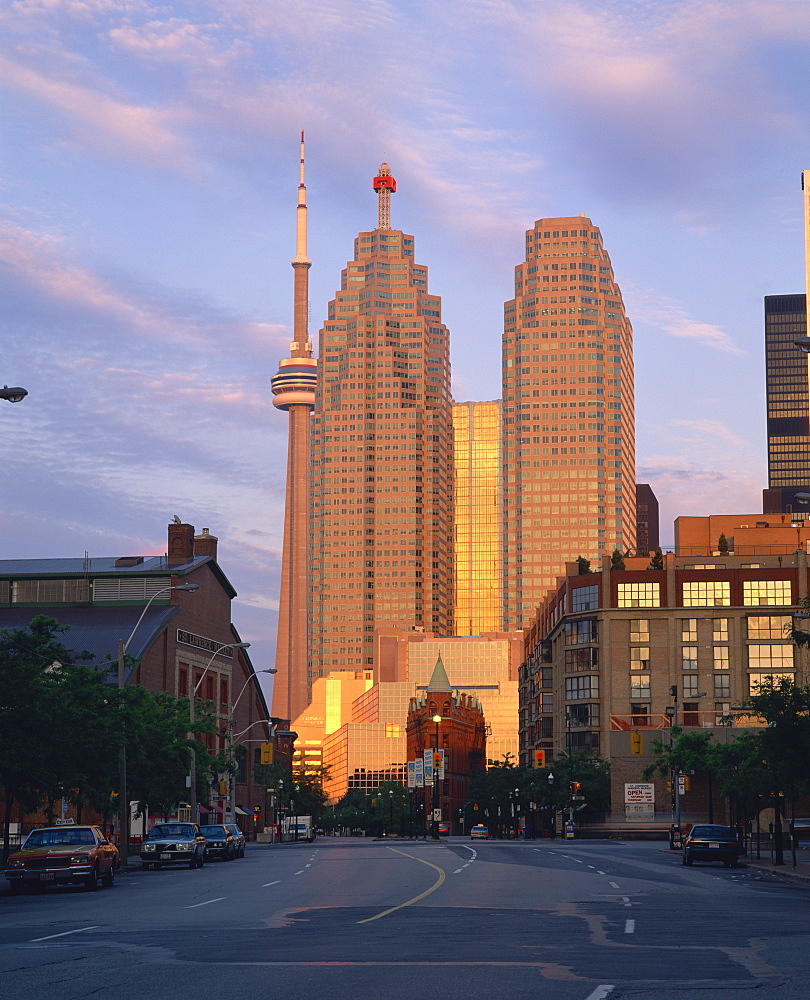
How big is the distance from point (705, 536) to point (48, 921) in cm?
15141

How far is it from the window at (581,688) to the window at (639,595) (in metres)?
8.12

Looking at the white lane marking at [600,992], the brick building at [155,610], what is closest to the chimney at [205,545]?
the brick building at [155,610]

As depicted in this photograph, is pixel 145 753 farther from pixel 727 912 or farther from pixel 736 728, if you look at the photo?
pixel 736 728

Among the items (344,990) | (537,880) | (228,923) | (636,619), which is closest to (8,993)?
(344,990)

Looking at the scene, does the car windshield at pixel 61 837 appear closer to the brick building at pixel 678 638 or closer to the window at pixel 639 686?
the brick building at pixel 678 638

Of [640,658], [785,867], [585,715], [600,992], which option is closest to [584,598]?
[640,658]

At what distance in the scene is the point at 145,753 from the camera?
5991 centimetres

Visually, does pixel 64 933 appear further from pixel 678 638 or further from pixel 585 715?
pixel 678 638

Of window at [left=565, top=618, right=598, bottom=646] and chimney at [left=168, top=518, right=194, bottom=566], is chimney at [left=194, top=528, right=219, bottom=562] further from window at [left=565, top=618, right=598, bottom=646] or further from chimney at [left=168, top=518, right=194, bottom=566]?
window at [left=565, top=618, right=598, bottom=646]

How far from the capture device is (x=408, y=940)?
19531 mm

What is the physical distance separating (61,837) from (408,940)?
1797 cm

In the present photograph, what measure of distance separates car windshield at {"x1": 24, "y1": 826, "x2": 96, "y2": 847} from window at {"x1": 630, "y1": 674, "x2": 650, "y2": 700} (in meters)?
108

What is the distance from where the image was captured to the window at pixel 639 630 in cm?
13975

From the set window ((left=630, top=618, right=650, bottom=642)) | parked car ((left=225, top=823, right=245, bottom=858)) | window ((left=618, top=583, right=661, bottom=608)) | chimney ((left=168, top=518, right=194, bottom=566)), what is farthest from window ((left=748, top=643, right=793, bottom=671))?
parked car ((left=225, top=823, right=245, bottom=858))
